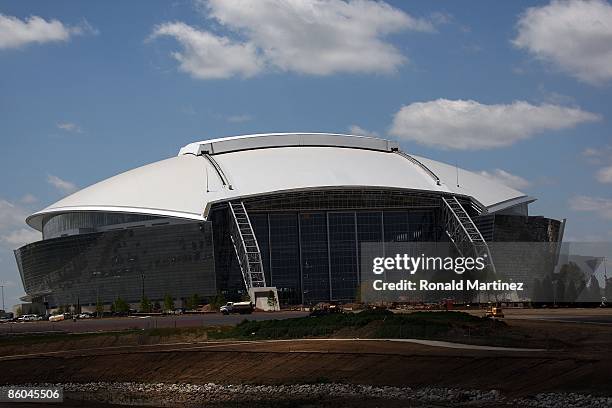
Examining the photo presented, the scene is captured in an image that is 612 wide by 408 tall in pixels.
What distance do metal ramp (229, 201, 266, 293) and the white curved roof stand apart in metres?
2.59

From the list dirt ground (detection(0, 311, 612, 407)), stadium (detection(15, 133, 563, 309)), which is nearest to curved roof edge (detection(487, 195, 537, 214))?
stadium (detection(15, 133, 563, 309))

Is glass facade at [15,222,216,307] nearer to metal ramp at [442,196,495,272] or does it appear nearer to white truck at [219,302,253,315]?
white truck at [219,302,253,315]

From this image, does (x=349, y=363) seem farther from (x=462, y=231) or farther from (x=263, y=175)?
(x=263, y=175)

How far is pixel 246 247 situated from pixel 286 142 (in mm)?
26903

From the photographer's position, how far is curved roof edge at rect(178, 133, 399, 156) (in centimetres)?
15212

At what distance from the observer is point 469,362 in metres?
41.9

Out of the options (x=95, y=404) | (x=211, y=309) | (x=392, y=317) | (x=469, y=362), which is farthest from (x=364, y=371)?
(x=211, y=309)

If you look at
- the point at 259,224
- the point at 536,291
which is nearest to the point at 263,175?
the point at 259,224

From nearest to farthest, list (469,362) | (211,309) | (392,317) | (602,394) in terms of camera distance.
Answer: (602,394) < (469,362) < (392,317) < (211,309)

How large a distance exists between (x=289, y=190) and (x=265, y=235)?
9.59 m

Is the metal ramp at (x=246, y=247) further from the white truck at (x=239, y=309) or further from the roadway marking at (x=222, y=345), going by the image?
the roadway marking at (x=222, y=345)

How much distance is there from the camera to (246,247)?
133500 millimetres

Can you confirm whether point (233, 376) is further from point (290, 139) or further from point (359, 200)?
point (290, 139)

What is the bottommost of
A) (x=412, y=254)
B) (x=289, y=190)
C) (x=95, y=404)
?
(x=95, y=404)
